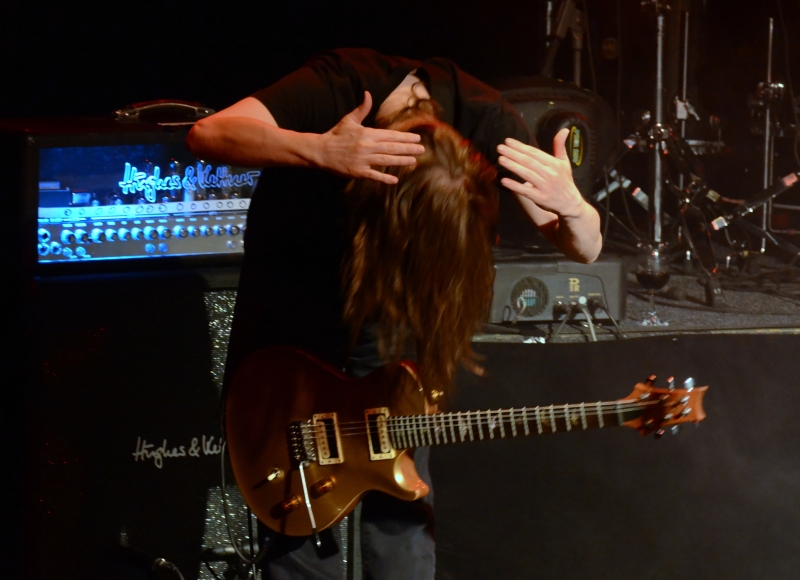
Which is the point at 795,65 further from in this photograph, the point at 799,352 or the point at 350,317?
the point at 350,317

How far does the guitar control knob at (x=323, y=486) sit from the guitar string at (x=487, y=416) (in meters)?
0.08

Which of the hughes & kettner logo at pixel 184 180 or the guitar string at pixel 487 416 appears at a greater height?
the hughes & kettner logo at pixel 184 180

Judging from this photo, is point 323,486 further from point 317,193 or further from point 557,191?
point 557,191

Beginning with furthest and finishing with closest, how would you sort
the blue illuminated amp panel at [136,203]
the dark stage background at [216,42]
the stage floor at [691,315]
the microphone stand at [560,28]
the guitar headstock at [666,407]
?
the microphone stand at [560,28] < the dark stage background at [216,42] < the stage floor at [691,315] < the blue illuminated amp panel at [136,203] < the guitar headstock at [666,407]

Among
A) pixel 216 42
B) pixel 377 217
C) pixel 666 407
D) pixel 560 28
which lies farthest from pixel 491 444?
pixel 560 28

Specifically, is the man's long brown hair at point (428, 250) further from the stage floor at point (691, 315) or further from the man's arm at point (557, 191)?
the stage floor at point (691, 315)

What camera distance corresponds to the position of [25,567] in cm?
145

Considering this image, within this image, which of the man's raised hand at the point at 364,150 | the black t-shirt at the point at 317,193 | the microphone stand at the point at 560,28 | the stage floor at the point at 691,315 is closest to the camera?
the man's raised hand at the point at 364,150

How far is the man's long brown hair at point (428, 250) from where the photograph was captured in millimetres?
1183

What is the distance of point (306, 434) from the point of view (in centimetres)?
135

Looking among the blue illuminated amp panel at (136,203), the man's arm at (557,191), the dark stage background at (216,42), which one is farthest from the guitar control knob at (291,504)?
the dark stage background at (216,42)

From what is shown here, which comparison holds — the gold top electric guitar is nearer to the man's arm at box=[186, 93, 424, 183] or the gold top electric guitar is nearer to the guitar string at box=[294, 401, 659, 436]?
the guitar string at box=[294, 401, 659, 436]

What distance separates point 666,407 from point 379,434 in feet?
1.50

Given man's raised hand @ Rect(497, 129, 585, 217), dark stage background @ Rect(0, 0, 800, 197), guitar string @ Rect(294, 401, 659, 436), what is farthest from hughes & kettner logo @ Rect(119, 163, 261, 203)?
dark stage background @ Rect(0, 0, 800, 197)
